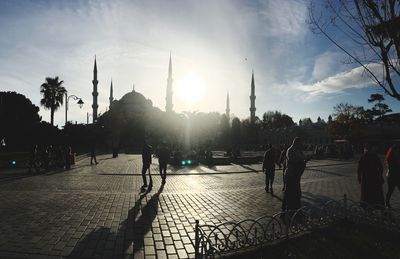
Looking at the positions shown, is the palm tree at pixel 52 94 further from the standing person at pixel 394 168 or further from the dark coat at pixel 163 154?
the standing person at pixel 394 168

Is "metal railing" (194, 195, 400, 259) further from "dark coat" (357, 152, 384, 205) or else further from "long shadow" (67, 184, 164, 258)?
"long shadow" (67, 184, 164, 258)

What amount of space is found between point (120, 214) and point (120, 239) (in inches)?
77.0

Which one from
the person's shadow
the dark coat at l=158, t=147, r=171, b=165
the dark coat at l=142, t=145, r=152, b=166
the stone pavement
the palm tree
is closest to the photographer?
the stone pavement

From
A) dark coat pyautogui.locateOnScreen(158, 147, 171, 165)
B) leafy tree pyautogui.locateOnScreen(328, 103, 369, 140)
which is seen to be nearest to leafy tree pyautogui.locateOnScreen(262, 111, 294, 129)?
leafy tree pyautogui.locateOnScreen(328, 103, 369, 140)

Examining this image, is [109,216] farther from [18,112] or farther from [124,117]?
[124,117]

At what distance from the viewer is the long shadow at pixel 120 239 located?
15.7ft

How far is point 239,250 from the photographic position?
4660mm

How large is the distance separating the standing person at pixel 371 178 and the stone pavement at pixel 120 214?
6.77 feet

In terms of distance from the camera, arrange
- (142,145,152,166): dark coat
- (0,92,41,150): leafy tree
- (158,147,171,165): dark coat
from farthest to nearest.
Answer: (0,92,41,150): leafy tree
(158,147,171,165): dark coat
(142,145,152,166): dark coat

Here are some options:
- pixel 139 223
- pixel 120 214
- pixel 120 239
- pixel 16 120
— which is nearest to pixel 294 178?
pixel 139 223

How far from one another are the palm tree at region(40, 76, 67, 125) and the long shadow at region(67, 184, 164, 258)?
3547cm

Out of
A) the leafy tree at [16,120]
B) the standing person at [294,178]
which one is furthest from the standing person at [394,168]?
the leafy tree at [16,120]

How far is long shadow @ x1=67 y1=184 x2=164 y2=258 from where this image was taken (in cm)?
478

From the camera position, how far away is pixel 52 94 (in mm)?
38031
